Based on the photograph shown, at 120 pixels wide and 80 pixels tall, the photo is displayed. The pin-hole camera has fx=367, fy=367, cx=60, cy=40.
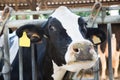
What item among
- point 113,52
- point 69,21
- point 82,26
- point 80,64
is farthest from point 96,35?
point 113,52

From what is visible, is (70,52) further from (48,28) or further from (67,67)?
(48,28)

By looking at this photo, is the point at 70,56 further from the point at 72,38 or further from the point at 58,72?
the point at 58,72

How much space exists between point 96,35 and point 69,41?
0.47m

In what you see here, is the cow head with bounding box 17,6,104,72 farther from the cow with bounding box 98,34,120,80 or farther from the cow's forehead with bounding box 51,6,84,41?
the cow with bounding box 98,34,120,80

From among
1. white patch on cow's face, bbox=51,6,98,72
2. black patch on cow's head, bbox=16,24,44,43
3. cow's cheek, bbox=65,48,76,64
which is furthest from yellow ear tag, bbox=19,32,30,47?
cow's cheek, bbox=65,48,76,64

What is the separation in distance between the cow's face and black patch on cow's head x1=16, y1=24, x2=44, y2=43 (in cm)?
7

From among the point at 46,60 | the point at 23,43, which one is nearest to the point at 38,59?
the point at 46,60

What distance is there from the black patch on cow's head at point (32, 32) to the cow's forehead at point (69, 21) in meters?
0.19

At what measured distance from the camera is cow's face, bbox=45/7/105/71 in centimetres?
277

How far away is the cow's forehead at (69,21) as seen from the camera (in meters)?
2.94

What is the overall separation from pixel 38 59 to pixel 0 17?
2.10ft

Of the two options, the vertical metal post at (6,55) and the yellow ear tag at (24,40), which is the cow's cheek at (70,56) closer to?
the yellow ear tag at (24,40)

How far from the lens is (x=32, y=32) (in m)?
3.14

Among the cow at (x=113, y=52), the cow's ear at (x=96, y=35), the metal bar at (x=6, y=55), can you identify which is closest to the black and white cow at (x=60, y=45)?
the cow's ear at (x=96, y=35)
